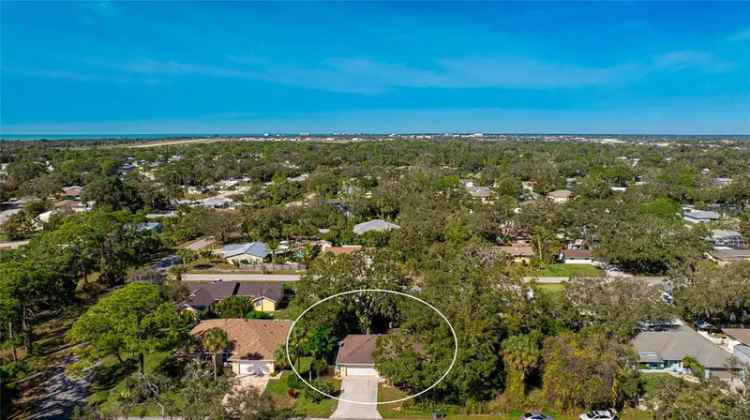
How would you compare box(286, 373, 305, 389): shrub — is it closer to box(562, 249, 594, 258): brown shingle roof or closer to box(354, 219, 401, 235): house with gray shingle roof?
box(354, 219, 401, 235): house with gray shingle roof

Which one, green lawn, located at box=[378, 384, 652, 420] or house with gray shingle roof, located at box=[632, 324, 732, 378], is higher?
house with gray shingle roof, located at box=[632, 324, 732, 378]

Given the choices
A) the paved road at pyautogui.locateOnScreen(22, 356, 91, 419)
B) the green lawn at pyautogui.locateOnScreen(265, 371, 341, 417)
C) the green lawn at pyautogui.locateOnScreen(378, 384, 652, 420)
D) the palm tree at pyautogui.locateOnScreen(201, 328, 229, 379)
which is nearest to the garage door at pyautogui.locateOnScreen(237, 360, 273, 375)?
the green lawn at pyautogui.locateOnScreen(265, 371, 341, 417)

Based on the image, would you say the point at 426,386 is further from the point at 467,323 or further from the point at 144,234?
the point at 144,234

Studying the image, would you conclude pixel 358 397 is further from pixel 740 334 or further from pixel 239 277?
pixel 740 334

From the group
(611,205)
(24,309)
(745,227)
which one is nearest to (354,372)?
(24,309)

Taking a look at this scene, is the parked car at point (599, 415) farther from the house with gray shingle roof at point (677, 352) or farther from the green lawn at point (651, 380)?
the house with gray shingle roof at point (677, 352)

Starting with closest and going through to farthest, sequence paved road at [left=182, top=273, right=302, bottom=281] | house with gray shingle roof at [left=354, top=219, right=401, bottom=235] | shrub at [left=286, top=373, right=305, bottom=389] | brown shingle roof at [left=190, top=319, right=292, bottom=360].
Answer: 1. shrub at [left=286, top=373, right=305, bottom=389]
2. brown shingle roof at [left=190, top=319, right=292, bottom=360]
3. paved road at [left=182, top=273, right=302, bottom=281]
4. house with gray shingle roof at [left=354, top=219, right=401, bottom=235]
